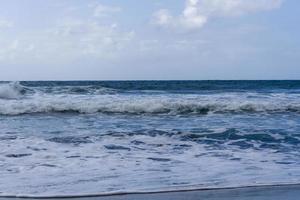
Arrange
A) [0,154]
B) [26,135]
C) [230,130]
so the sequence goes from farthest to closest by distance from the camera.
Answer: [230,130] < [26,135] < [0,154]

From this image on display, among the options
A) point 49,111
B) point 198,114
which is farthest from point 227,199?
point 49,111

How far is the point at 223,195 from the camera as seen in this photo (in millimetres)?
5508

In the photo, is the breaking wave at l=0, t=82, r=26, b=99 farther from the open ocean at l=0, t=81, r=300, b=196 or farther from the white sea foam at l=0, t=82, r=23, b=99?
the open ocean at l=0, t=81, r=300, b=196

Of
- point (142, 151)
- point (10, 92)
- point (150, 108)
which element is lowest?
point (142, 151)

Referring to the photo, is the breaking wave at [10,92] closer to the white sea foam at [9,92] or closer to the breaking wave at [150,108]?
the white sea foam at [9,92]

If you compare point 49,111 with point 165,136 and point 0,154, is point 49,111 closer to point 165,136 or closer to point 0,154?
point 165,136

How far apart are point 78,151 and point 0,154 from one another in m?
Result: 1.36

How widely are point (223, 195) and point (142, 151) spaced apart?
352 centimetres

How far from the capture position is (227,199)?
17.4 feet

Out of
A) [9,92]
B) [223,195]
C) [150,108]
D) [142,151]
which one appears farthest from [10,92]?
[223,195]

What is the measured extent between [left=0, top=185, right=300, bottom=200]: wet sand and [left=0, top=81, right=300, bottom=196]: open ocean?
0.77 feet

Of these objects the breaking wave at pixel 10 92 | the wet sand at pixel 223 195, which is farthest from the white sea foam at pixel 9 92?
the wet sand at pixel 223 195

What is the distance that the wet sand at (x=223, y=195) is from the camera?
17.6ft

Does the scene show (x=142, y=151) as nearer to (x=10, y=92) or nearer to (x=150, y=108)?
(x=150, y=108)
